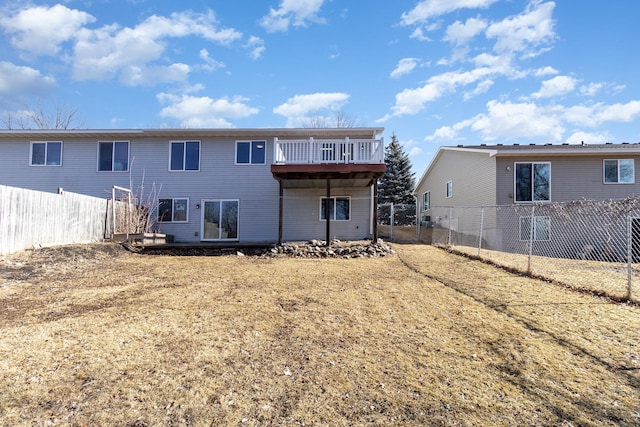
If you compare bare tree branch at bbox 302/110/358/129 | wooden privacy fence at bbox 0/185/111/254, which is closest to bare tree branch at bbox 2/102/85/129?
bare tree branch at bbox 302/110/358/129

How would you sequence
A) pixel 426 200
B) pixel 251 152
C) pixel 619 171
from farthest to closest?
1. pixel 426 200
2. pixel 251 152
3. pixel 619 171

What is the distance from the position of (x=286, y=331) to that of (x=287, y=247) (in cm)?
685

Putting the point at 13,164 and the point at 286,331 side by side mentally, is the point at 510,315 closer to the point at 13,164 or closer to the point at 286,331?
the point at 286,331

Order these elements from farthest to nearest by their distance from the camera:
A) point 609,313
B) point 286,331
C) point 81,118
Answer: point 81,118
point 609,313
point 286,331

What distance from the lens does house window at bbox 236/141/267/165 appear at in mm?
14128

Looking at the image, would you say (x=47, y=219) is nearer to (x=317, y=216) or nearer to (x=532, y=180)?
(x=317, y=216)

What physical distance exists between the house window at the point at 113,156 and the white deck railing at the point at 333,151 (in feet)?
24.9

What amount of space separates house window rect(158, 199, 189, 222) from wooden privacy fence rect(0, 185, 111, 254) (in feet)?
7.26

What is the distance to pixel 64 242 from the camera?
10.3 meters

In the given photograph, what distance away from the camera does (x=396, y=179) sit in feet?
96.0

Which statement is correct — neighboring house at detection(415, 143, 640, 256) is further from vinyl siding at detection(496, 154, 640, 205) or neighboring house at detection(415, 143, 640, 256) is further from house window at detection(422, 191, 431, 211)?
house window at detection(422, 191, 431, 211)

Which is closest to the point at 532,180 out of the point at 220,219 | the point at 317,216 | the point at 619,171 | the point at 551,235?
the point at 551,235

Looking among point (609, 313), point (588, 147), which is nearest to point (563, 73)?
point (588, 147)

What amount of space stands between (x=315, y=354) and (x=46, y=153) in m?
17.0
